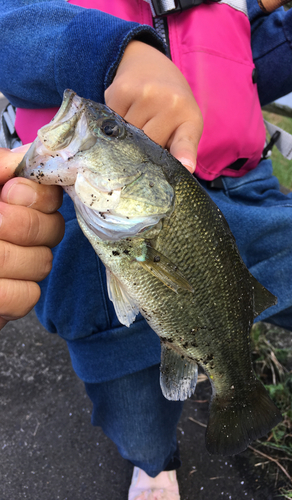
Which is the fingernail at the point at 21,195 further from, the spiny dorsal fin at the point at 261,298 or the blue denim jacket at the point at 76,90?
the spiny dorsal fin at the point at 261,298

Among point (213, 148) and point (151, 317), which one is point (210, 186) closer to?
point (213, 148)

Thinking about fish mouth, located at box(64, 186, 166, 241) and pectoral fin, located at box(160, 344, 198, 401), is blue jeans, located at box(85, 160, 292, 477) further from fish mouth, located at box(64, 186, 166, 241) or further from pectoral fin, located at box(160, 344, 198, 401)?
fish mouth, located at box(64, 186, 166, 241)

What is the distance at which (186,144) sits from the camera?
1.19 m

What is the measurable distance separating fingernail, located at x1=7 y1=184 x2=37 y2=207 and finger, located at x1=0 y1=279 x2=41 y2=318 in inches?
10.0

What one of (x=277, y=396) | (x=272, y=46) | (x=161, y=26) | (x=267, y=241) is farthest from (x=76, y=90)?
(x=277, y=396)

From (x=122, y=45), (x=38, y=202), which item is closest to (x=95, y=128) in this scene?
(x=38, y=202)

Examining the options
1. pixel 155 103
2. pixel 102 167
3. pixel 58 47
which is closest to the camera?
pixel 102 167

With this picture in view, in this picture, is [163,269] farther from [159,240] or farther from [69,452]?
[69,452]

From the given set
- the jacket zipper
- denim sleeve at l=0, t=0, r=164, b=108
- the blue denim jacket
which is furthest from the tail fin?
the jacket zipper

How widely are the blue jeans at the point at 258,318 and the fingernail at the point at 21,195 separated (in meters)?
0.97

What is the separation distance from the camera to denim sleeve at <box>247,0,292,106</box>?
2035 millimetres

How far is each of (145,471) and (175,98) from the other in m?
1.88

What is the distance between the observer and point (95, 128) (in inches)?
40.2

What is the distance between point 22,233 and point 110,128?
1.37 ft
